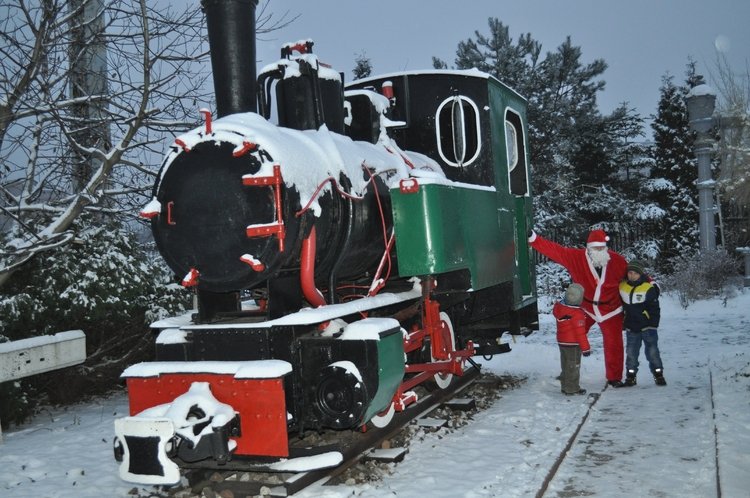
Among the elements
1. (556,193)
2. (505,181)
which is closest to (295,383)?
(505,181)

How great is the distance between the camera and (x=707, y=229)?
1404cm

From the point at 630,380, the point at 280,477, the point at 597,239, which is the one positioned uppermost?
the point at 597,239

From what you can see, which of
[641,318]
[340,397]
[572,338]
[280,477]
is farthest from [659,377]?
[280,477]

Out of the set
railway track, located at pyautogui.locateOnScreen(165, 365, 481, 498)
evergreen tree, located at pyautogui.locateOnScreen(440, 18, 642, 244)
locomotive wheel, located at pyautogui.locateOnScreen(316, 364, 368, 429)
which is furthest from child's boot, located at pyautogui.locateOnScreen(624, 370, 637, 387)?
evergreen tree, located at pyautogui.locateOnScreen(440, 18, 642, 244)

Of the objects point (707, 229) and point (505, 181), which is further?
point (707, 229)

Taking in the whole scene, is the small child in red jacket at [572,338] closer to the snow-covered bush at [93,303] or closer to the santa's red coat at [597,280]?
the santa's red coat at [597,280]

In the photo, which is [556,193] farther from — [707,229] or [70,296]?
[70,296]

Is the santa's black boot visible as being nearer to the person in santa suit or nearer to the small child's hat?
the person in santa suit

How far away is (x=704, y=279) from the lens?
13.3 meters

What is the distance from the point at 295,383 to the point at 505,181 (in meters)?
3.20

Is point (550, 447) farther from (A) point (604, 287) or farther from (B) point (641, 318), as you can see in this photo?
(A) point (604, 287)

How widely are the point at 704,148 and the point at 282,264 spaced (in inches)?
507

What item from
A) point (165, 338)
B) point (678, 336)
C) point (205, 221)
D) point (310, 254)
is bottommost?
point (678, 336)

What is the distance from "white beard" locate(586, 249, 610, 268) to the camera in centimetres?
664
